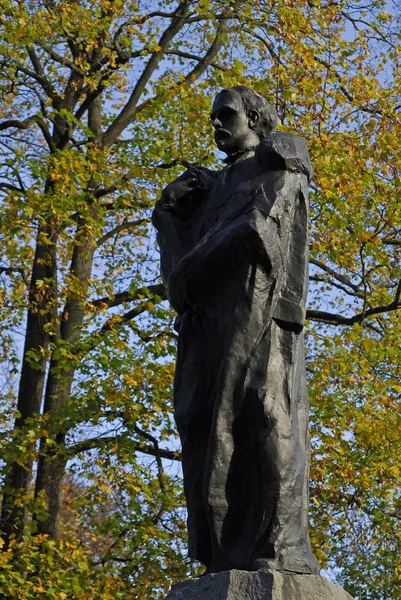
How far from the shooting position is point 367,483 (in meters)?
13.9

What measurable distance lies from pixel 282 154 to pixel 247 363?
0.98 metres

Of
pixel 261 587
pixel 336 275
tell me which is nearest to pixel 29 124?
pixel 336 275

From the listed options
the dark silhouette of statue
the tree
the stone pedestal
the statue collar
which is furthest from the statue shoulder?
the tree

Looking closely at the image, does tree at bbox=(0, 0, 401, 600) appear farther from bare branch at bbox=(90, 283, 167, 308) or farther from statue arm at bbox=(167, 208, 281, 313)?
statue arm at bbox=(167, 208, 281, 313)

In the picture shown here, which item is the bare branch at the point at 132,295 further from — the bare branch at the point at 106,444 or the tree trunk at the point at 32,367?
the bare branch at the point at 106,444

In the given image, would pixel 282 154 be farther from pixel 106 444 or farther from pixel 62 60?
pixel 62 60

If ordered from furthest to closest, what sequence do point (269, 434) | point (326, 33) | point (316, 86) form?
point (326, 33) < point (316, 86) < point (269, 434)

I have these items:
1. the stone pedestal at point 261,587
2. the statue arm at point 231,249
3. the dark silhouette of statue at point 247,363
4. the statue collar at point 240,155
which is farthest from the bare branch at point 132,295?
the stone pedestal at point 261,587

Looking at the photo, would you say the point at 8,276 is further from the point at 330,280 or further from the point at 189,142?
the point at 330,280

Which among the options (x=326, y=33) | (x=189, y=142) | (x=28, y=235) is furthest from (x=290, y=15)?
(x=28, y=235)

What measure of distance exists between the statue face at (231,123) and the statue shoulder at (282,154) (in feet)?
0.94

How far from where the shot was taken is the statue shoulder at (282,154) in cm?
518

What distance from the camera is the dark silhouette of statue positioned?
4770 mm

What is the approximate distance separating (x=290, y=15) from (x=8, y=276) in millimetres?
5577
